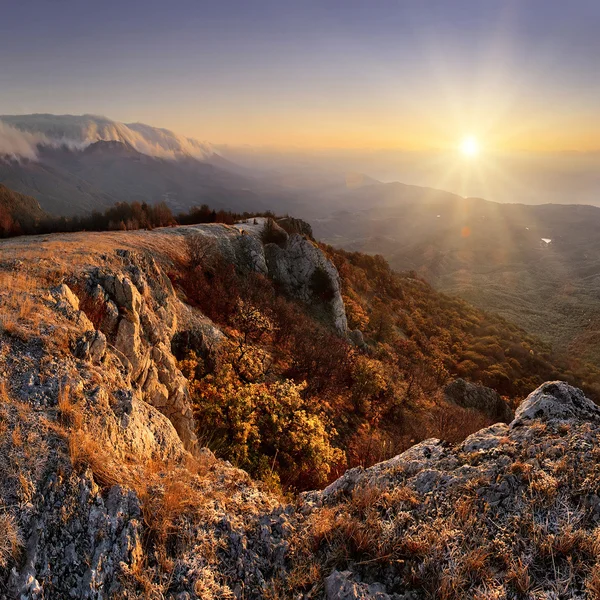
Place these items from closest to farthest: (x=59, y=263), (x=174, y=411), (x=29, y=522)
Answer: (x=29, y=522), (x=174, y=411), (x=59, y=263)

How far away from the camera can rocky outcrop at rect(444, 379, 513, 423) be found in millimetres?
35250

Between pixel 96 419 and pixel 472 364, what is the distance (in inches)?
2056

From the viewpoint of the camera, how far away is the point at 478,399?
36.1m

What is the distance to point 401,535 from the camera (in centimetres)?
578

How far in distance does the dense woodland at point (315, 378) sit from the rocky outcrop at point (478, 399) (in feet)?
7.13

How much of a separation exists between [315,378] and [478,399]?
23665mm

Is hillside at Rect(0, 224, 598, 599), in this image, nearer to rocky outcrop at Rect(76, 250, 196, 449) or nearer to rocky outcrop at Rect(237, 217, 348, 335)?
rocky outcrop at Rect(76, 250, 196, 449)

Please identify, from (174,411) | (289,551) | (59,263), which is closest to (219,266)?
(59,263)

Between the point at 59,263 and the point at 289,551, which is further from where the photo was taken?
the point at 59,263

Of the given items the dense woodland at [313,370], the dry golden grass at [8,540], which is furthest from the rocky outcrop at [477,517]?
the dense woodland at [313,370]

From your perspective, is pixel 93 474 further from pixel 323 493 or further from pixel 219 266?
pixel 219 266

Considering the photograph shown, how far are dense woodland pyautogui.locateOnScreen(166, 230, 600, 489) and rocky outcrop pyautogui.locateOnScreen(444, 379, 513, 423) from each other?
2.17 m

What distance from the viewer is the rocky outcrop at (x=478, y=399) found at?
35.2 meters

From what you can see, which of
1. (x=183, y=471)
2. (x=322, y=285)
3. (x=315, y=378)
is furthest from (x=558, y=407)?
(x=322, y=285)
